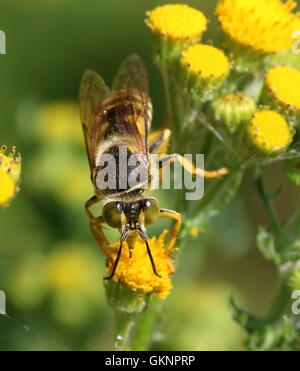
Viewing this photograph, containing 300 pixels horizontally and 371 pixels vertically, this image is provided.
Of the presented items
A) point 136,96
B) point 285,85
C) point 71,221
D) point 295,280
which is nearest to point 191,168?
point 136,96

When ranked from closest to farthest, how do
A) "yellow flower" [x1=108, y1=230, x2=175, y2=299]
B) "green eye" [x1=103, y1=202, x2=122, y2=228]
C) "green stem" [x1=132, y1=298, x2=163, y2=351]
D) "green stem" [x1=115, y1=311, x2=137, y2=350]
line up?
"green eye" [x1=103, y1=202, x2=122, y2=228], "yellow flower" [x1=108, y1=230, x2=175, y2=299], "green stem" [x1=115, y1=311, x2=137, y2=350], "green stem" [x1=132, y1=298, x2=163, y2=351]

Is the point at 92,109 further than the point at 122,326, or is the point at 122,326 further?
the point at 92,109

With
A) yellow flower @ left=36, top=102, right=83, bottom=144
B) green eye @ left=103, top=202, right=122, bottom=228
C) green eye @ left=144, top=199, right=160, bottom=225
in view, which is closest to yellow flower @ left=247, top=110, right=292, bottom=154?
green eye @ left=144, top=199, right=160, bottom=225

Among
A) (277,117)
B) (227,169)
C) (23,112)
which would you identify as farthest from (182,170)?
(23,112)

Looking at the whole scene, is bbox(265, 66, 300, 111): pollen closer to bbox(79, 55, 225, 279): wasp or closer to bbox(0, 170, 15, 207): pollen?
bbox(79, 55, 225, 279): wasp

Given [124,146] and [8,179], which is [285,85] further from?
[8,179]

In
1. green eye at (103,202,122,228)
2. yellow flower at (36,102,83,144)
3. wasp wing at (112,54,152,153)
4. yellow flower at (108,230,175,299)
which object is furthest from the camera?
yellow flower at (36,102,83,144)
